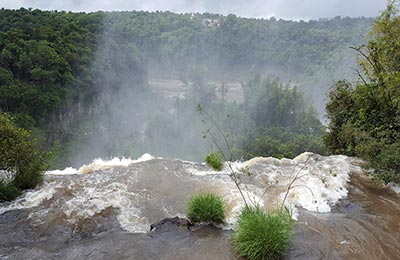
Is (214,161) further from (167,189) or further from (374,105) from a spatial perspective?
(374,105)

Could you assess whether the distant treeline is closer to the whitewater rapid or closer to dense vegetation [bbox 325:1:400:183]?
dense vegetation [bbox 325:1:400:183]

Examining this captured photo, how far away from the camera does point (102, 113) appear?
5072 centimetres

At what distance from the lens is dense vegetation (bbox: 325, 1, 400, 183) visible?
9598mm

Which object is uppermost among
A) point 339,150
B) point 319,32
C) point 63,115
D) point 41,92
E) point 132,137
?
point 319,32

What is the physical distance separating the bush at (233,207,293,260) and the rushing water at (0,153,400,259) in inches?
13.7

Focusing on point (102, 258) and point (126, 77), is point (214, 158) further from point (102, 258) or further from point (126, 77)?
point (126, 77)

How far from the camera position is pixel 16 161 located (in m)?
7.99

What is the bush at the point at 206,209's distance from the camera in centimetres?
627

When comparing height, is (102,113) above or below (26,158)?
below

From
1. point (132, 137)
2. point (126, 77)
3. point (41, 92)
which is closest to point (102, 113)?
point (132, 137)

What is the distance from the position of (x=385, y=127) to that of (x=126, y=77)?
52051 mm

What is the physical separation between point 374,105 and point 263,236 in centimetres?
793

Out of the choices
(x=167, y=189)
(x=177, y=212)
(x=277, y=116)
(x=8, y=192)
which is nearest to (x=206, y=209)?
(x=177, y=212)

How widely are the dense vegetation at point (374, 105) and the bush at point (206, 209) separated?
4.49 meters
